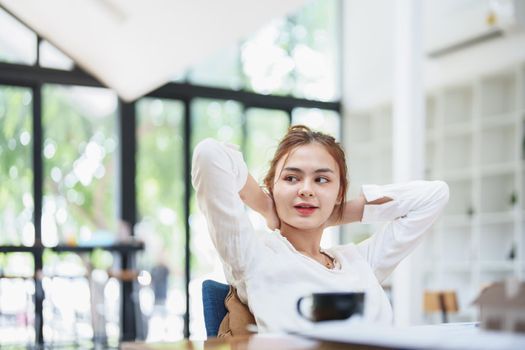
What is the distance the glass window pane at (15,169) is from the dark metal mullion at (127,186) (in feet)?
3.04

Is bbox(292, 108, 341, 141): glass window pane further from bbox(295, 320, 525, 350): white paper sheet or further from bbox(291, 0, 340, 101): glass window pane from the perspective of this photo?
bbox(295, 320, 525, 350): white paper sheet

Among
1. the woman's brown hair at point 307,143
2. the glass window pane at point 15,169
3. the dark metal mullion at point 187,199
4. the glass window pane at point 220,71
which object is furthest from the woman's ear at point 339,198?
the glass window pane at point 220,71

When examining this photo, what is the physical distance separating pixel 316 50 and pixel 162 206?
9.69 ft

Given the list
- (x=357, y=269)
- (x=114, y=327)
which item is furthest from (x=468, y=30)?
(x=357, y=269)

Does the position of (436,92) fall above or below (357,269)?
above

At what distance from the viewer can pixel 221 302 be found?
4.82ft

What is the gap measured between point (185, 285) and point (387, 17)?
4135 mm

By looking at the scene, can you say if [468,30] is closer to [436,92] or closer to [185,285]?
[436,92]

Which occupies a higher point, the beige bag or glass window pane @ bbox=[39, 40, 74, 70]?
glass window pane @ bbox=[39, 40, 74, 70]

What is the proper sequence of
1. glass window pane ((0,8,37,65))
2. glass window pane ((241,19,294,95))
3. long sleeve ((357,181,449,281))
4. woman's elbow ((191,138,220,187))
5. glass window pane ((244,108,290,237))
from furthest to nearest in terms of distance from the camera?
glass window pane ((241,19,294,95)), glass window pane ((244,108,290,237)), glass window pane ((0,8,37,65)), long sleeve ((357,181,449,281)), woman's elbow ((191,138,220,187))

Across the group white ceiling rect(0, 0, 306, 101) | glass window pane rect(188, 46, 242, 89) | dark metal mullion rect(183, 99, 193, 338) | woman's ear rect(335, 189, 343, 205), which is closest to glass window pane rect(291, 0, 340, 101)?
glass window pane rect(188, 46, 242, 89)

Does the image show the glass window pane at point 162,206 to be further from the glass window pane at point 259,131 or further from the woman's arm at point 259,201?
the woman's arm at point 259,201

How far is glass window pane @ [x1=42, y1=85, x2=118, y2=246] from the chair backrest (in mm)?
6322

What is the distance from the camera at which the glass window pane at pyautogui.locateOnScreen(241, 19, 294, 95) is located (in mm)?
8984
